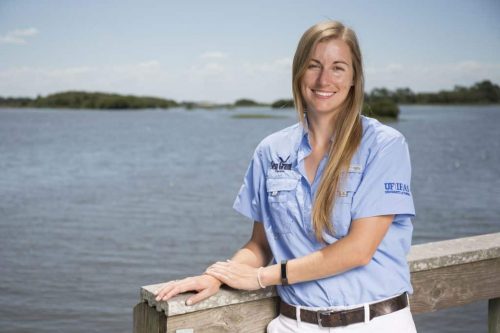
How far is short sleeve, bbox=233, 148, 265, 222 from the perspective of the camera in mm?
2148

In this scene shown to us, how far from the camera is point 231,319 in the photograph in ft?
6.44

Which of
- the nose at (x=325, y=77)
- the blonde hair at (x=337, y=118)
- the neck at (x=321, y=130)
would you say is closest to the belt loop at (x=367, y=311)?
the blonde hair at (x=337, y=118)

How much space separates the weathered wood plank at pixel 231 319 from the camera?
185 centimetres

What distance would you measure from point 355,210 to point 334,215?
0.06 metres

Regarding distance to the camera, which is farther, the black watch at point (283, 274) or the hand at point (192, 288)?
the black watch at point (283, 274)

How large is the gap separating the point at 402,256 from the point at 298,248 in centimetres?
29

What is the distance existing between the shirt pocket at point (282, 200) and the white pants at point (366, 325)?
0.78ft

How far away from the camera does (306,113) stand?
7.13 feet

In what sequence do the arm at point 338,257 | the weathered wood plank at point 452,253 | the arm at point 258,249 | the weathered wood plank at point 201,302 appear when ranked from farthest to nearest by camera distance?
the weathered wood plank at point 452,253
the arm at point 258,249
the arm at point 338,257
the weathered wood plank at point 201,302

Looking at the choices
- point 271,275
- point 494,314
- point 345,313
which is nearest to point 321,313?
point 345,313

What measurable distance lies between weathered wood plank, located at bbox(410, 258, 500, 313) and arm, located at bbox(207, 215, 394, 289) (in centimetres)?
42

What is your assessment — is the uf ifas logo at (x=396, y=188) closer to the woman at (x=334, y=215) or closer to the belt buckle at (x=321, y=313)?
the woman at (x=334, y=215)

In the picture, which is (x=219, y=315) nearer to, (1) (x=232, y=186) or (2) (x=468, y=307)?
(2) (x=468, y=307)

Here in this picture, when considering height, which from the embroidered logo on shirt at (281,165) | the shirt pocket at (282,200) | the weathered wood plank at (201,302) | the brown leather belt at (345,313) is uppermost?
the embroidered logo on shirt at (281,165)
